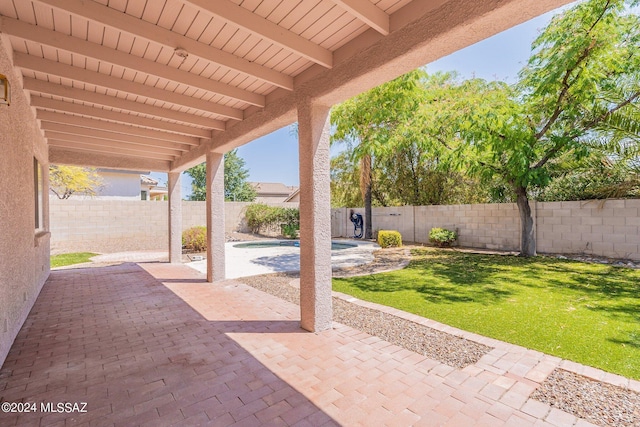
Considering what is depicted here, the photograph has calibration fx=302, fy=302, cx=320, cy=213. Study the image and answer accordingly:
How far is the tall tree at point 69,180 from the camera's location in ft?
58.1

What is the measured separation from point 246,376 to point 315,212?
2.03 m

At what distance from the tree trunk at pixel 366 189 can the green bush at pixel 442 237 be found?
416cm

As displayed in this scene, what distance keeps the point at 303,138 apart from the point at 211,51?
1.46m

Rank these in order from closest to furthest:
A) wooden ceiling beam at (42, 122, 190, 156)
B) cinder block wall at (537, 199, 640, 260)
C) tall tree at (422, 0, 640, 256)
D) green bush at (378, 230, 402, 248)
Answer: wooden ceiling beam at (42, 122, 190, 156)
tall tree at (422, 0, 640, 256)
cinder block wall at (537, 199, 640, 260)
green bush at (378, 230, 402, 248)

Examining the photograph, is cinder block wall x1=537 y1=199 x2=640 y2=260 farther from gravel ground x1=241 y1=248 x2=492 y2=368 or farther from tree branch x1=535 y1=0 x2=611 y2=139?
gravel ground x1=241 y1=248 x2=492 y2=368

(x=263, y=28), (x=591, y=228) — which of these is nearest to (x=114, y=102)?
(x=263, y=28)

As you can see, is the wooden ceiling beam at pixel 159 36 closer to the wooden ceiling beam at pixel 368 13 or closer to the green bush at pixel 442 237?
the wooden ceiling beam at pixel 368 13

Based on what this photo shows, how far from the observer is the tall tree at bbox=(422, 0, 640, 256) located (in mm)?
7668

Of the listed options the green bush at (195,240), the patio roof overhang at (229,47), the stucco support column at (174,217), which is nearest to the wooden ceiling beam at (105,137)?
the patio roof overhang at (229,47)

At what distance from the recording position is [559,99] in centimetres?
877

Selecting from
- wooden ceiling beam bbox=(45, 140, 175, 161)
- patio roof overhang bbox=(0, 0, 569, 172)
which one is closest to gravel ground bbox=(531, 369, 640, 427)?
patio roof overhang bbox=(0, 0, 569, 172)

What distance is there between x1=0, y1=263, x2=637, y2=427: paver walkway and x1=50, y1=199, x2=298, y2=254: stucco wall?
10.9m

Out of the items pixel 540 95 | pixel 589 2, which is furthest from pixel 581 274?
pixel 589 2

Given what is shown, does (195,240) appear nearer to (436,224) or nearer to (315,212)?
(315,212)
